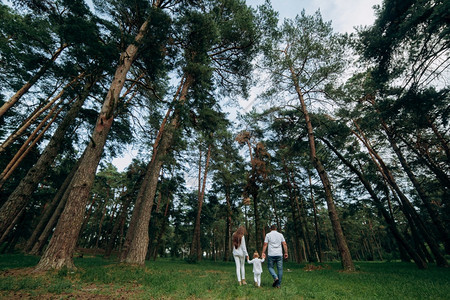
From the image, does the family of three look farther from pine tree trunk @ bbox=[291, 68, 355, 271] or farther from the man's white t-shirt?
pine tree trunk @ bbox=[291, 68, 355, 271]

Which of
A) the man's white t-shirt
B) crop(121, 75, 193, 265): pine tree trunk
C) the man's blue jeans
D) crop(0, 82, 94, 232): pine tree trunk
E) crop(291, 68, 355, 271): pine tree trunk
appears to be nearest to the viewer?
the man's blue jeans

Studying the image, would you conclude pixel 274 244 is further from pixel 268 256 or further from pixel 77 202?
pixel 77 202

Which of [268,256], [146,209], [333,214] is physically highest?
[333,214]

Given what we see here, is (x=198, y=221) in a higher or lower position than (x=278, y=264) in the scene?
higher

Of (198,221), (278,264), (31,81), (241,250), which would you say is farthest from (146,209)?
(198,221)

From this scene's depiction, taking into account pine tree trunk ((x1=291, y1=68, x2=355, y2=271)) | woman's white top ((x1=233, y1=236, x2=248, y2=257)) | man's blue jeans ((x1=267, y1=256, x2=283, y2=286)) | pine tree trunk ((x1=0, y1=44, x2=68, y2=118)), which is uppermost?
pine tree trunk ((x1=0, y1=44, x2=68, y2=118))

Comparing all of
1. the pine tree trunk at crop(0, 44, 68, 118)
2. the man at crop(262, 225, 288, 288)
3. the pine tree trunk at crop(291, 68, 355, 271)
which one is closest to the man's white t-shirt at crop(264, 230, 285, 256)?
the man at crop(262, 225, 288, 288)

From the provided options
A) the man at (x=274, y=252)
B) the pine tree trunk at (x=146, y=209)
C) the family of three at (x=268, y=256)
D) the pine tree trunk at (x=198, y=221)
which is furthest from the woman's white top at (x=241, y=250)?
the pine tree trunk at (x=198, y=221)

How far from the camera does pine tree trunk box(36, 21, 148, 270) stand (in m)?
5.35

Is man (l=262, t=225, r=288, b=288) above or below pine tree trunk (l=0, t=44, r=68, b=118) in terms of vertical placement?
below

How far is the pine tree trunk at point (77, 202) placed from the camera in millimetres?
5348

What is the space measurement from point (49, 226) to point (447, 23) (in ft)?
71.7

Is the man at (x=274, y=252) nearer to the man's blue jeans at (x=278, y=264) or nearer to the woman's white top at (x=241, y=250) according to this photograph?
the man's blue jeans at (x=278, y=264)

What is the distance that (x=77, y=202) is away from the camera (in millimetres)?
5988
